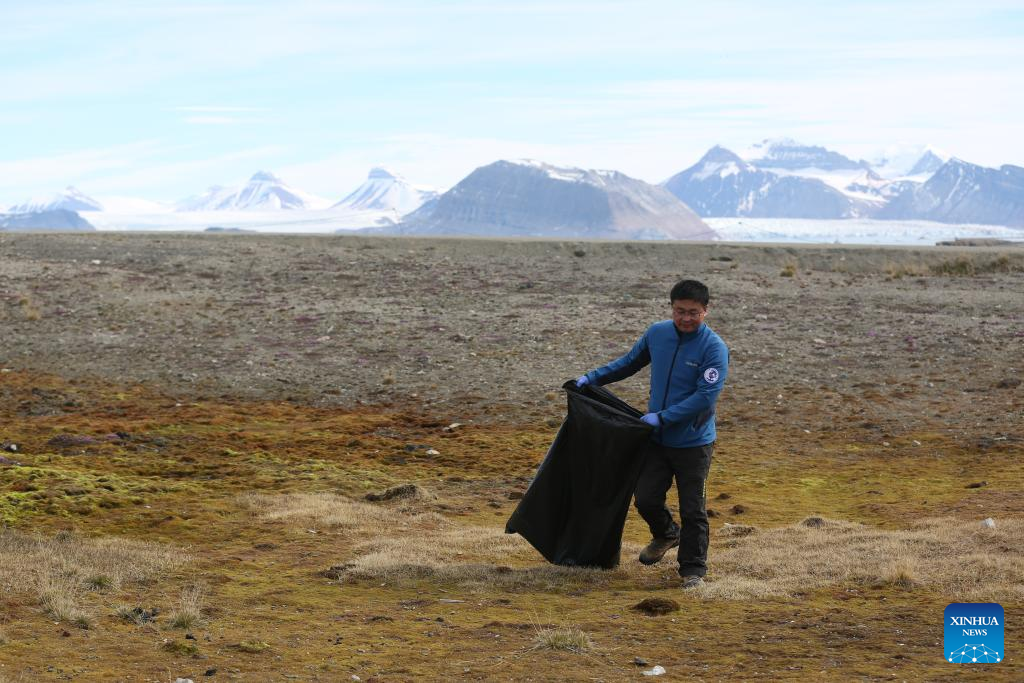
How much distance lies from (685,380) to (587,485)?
1217mm

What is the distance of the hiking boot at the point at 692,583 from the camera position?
7.52 metres

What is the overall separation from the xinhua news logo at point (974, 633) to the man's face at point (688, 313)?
7.83 feet

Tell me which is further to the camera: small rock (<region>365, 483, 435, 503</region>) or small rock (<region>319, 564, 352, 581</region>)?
small rock (<region>365, 483, 435, 503</region>)

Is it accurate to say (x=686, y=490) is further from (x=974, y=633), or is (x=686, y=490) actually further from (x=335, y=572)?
(x=335, y=572)

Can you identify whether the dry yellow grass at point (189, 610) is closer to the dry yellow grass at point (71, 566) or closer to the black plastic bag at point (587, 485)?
the dry yellow grass at point (71, 566)

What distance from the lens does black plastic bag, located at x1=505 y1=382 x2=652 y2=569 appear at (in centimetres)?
802

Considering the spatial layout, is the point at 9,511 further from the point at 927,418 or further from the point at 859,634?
the point at 927,418

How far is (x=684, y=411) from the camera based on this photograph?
24.7ft

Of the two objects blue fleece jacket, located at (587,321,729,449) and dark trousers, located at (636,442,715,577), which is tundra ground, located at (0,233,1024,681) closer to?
dark trousers, located at (636,442,715,577)

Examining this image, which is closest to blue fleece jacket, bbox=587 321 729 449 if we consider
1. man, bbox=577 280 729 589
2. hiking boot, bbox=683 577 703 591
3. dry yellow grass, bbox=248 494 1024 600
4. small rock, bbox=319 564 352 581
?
man, bbox=577 280 729 589

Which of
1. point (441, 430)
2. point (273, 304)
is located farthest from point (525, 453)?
point (273, 304)

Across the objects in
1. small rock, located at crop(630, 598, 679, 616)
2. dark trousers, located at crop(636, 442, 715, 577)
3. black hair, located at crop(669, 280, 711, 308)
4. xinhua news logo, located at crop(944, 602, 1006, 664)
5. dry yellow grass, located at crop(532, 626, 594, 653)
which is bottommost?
small rock, located at crop(630, 598, 679, 616)

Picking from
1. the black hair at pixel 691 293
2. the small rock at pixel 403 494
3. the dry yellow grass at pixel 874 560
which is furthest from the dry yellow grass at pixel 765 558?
the black hair at pixel 691 293

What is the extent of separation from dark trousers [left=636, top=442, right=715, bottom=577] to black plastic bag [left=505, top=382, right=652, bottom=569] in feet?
0.33
